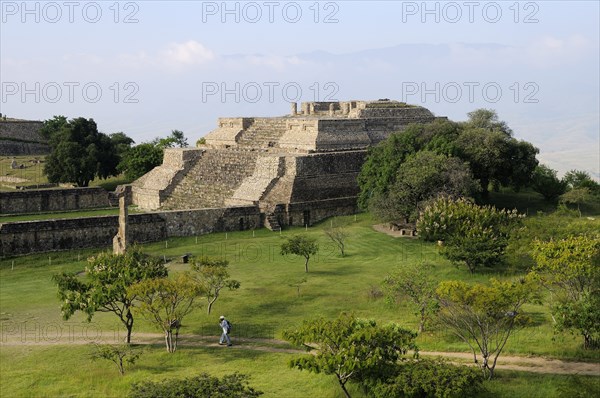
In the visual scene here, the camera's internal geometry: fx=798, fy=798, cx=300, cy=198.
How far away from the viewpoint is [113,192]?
171ft

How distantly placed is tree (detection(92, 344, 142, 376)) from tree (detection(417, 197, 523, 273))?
42.7ft

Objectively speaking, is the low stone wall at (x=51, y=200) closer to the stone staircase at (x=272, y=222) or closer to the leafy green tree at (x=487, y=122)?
the stone staircase at (x=272, y=222)

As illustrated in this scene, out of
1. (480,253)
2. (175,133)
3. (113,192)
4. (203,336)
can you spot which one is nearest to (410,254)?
(480,253)

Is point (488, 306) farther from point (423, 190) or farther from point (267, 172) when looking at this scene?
point (267, 172)

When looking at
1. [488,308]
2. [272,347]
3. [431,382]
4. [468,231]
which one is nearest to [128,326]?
[272,347]

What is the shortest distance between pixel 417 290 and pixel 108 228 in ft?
59.7

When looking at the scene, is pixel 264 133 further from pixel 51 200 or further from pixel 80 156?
pixel 51 200

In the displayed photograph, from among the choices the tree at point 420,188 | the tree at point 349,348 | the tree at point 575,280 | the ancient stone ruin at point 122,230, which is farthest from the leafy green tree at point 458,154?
the tree at point 349,348

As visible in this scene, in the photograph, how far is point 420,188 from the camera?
3828cm

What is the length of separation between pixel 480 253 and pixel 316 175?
55.3ft

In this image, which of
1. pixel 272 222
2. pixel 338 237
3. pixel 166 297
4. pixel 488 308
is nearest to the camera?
pixel 488 308

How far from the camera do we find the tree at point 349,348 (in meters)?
19.0

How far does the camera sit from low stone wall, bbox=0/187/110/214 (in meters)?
47.3

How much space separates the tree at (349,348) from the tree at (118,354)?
5100 millimetres
